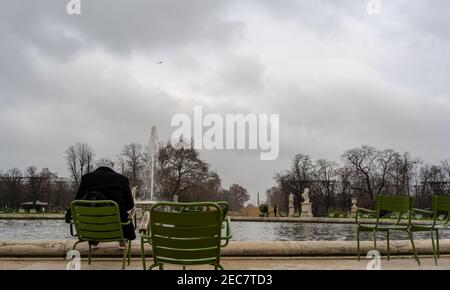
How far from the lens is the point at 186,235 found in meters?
3.86

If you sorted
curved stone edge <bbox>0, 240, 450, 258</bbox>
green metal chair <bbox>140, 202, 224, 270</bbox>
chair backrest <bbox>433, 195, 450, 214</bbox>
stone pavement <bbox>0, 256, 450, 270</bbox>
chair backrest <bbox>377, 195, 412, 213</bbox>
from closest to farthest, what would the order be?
green metal chair <bbox>140, 202, 224, 270</bbox>
stone pavement <bbox>0, 256, 450, 270</bbox>
chair backrest <bbox>377, 195, 412, 213</bbox>
chair backrest <bbox>433, 195, 450, 214</bbox>
curved stone edge <bbox>0, 240, 450, 258</bbox>

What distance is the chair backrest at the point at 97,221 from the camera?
5258 millimetres

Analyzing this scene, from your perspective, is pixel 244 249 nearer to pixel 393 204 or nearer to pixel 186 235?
pixel 393 204

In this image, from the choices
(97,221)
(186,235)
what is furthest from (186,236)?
(97,221)

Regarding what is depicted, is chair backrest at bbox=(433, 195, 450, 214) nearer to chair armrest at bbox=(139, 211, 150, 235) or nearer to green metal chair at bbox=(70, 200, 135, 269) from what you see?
chair armrest at bbox=(139, 211, 150, 235)

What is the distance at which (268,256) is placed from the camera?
691 cm

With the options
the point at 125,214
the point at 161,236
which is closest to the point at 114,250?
the point at 125,214

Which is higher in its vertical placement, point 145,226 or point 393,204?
point 393,204

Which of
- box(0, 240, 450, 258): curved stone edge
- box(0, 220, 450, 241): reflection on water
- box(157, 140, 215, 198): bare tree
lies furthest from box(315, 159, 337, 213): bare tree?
box(0, 240, 450, 258): curved stone edge

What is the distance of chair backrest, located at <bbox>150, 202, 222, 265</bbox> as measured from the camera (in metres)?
3.83

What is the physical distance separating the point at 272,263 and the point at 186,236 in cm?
294

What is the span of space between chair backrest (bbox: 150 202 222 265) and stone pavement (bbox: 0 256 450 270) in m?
A: 2.20

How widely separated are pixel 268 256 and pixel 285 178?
5995 centimetres
